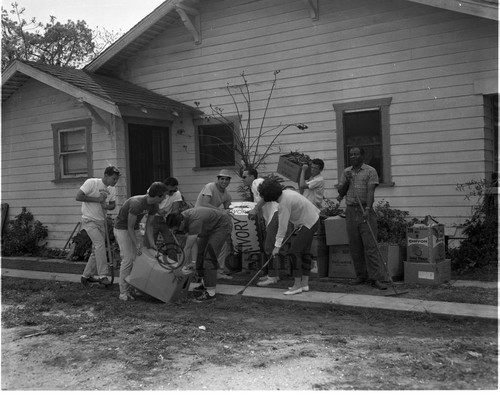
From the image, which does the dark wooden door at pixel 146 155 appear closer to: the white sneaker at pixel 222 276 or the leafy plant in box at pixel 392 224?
the white sneaker at pixel 222 276

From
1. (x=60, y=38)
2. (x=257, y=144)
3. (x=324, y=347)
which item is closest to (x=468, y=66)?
(x=257, y=144)

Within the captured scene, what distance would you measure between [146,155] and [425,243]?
6.80 metres

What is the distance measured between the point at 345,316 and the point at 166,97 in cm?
749

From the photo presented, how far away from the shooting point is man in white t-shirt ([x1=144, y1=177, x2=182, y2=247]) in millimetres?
7594

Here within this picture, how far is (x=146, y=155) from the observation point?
484 inches

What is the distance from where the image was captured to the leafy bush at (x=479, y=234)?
27.7 ft

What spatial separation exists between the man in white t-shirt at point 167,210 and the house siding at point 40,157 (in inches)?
130

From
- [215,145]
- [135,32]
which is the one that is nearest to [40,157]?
[135,32]

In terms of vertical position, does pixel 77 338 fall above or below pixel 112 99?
below

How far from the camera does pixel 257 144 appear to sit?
11.1 meters

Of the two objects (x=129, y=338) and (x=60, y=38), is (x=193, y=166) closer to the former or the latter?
(x=129, y=338)

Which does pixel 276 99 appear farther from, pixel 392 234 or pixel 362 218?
pixel 362 218

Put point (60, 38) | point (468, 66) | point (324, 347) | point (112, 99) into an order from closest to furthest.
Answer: point (324, 347) → point (468, 66) → point (112, 99) → point (60, 38)

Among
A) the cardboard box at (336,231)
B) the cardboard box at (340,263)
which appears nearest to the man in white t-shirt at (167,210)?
the cardboard box at (336,231)
